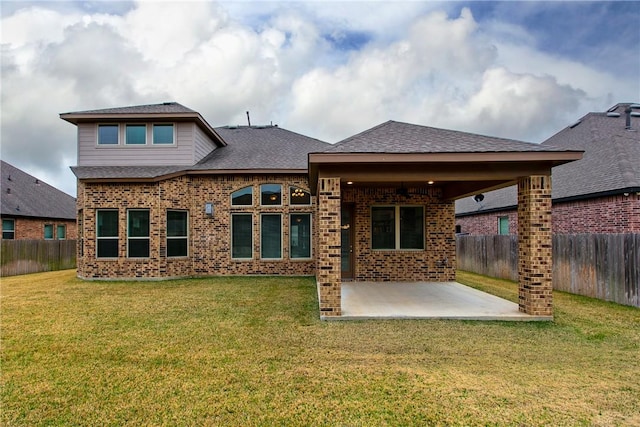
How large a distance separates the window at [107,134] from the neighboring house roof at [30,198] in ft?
22.3

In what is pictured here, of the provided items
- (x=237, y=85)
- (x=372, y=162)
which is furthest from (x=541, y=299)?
(x=237, y=85)

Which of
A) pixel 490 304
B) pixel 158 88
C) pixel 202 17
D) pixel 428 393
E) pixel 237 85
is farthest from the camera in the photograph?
pixel 158 88

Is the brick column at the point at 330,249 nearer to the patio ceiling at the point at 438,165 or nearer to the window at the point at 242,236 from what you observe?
the patio ceiling at the point at 438,165

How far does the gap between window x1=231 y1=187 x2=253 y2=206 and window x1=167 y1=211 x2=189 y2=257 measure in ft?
5.53

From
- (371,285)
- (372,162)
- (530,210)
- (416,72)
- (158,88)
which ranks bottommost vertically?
(371,285)

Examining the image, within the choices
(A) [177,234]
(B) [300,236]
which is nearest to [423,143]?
(B) [300,236]

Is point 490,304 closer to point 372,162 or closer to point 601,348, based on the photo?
point 601,348

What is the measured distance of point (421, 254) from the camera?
33.5ft

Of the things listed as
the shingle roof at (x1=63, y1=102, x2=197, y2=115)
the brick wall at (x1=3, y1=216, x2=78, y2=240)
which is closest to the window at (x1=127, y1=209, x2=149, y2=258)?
the shingle roof at (x1=63, y1=102, x2=197, y2=115)

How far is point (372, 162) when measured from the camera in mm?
5934

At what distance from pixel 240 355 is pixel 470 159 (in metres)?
4.58

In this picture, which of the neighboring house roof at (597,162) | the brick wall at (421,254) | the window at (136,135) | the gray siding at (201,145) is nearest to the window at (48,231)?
the window at (136,135)

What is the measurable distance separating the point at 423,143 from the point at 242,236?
743 cm

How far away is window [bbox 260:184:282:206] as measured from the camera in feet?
39.6
